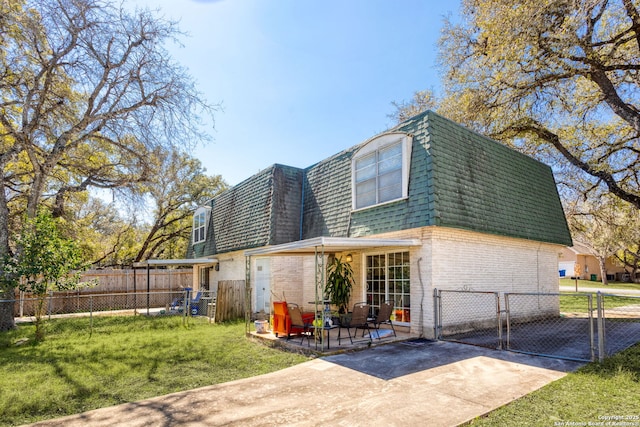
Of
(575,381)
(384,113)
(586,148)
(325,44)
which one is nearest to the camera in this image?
(575,381)

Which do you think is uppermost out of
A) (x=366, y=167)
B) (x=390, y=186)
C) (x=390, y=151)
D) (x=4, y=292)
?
(x=390, y=151)

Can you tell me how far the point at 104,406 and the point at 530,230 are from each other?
39.1 ft

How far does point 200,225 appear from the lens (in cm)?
2020

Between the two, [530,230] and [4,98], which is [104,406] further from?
[4,98]

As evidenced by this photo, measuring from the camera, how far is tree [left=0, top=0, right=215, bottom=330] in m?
11.7

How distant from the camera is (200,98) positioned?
44.8ft

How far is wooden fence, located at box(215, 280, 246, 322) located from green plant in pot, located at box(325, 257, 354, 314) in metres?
4.13

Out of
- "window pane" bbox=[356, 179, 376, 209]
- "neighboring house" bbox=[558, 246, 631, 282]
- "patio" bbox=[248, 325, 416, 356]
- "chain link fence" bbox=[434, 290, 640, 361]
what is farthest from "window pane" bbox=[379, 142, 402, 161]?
"neighboring house" bbox=[558, 246, 631, 282]

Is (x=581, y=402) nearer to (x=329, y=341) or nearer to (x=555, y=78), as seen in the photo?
(x=329, y=341)

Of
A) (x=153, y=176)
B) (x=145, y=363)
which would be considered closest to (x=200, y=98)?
(x=153, y=176)

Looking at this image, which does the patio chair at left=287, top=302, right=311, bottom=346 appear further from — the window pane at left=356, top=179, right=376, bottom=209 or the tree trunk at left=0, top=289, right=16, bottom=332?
the tree trunk at left=0, top=289, right=16, bottom=332

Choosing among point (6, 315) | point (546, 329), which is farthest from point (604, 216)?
point (6, 315)

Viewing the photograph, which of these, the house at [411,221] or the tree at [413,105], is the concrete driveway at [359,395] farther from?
the tree at [413,105]

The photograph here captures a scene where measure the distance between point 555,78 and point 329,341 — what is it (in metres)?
10.7
